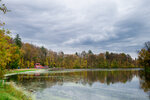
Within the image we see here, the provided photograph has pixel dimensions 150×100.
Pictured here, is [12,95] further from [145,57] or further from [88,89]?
[145,57]

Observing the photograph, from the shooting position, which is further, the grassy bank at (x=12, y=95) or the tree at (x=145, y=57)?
the tree at (x=145, y=57)

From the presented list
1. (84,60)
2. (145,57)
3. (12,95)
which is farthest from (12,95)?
(84,60)

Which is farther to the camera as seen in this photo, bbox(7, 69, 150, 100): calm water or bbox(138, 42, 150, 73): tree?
bbox(138, 42, 150, 73): tree

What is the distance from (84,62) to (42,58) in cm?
4091

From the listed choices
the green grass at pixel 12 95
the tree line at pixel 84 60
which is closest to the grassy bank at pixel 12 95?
the green grass at pixel 12 95

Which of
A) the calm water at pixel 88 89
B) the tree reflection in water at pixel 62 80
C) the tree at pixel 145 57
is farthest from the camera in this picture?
the tree at pixel 145 57

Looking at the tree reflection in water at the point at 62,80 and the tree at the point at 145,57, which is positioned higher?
the tree at the point at 145,57

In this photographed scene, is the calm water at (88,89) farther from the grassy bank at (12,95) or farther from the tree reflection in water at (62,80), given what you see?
the grassy bank at (12,95)

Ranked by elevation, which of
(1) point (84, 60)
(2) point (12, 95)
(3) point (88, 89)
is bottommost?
(3) point (88, 89)

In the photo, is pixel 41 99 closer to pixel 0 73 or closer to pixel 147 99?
pixel 0 73

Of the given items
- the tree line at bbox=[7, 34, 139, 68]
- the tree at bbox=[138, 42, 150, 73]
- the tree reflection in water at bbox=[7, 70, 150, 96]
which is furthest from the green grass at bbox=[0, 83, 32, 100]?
the tree line at bbox=[7, 34, 139, 68]

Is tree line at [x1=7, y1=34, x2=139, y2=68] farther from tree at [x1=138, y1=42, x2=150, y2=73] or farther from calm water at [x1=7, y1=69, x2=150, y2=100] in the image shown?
calm water at [x1=7, y1=69, x2=150, y2=100]

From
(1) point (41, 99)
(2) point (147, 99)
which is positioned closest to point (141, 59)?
(2) point (147, 99)

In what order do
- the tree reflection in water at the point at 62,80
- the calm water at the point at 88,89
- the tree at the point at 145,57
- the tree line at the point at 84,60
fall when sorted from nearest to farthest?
the calm water at the point at 88,89
the tree reflection in water at the point at 62,80
the tree at the point at 145,57
the tree line at the point at 84,60
